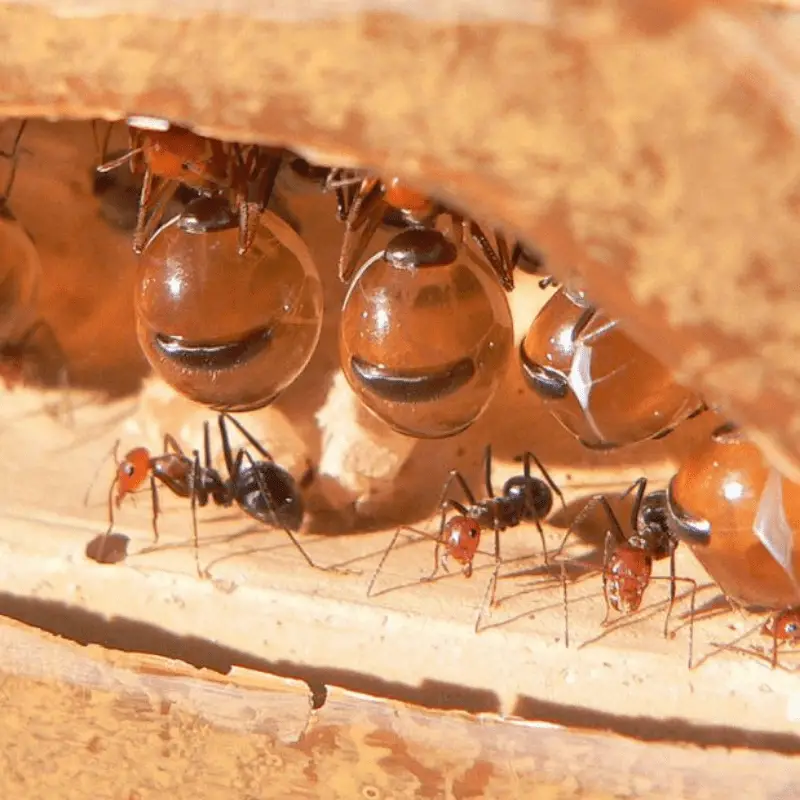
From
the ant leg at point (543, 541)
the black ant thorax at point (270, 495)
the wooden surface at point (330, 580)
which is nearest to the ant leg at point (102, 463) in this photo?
the wooden surface at point (330, 580)

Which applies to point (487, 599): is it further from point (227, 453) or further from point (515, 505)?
point (227, 453)

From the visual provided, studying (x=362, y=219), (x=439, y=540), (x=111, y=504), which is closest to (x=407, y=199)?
(x=362, y=219)

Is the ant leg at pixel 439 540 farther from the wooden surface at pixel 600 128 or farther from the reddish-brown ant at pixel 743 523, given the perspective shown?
the wooden surface at pixel 600 128

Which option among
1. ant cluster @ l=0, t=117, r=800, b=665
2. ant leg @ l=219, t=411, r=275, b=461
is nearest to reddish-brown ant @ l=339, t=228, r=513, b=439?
ant cluster @ l=0, t=117, r=800, b=665

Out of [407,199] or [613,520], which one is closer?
[407,199]

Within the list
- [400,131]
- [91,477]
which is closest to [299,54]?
[400,131]

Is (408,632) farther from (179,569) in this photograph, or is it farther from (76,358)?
(76,358)
